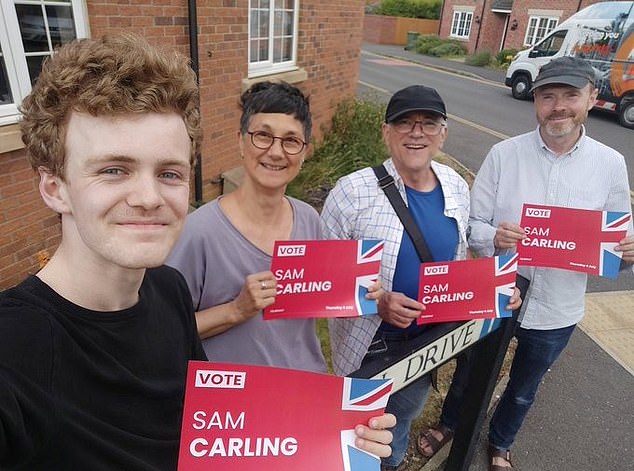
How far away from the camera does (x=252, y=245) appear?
1567mm

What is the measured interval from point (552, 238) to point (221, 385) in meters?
1.73

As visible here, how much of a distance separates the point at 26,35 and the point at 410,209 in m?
3.12

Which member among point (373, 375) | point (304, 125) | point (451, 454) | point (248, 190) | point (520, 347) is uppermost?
point (304, 125)

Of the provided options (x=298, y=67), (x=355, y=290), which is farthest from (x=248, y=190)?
(x=298, y=67)

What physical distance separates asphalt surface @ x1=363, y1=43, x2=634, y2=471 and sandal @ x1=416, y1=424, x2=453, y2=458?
0.14 feet

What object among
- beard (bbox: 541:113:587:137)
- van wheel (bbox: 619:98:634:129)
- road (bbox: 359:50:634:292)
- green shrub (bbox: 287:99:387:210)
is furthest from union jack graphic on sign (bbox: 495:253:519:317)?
van wheel (bbox: 619:98:634:129)

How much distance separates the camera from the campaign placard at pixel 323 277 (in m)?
1.59

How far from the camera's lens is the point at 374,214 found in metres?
2.03

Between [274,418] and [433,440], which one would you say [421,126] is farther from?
[433,440]

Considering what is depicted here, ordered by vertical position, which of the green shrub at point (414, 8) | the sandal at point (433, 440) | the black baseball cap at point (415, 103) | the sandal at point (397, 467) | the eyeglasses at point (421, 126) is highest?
the green shrub at point (414, 8)

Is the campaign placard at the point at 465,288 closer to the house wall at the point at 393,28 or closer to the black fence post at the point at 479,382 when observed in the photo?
the black fence post at the point at 479,382

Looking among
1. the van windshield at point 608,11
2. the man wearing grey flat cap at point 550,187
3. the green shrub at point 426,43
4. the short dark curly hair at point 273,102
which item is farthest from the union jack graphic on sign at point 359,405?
the green shrub at point 426,43

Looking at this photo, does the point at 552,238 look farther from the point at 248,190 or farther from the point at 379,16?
the point at 379,16

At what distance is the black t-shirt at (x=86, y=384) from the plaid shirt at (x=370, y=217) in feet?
3.47
